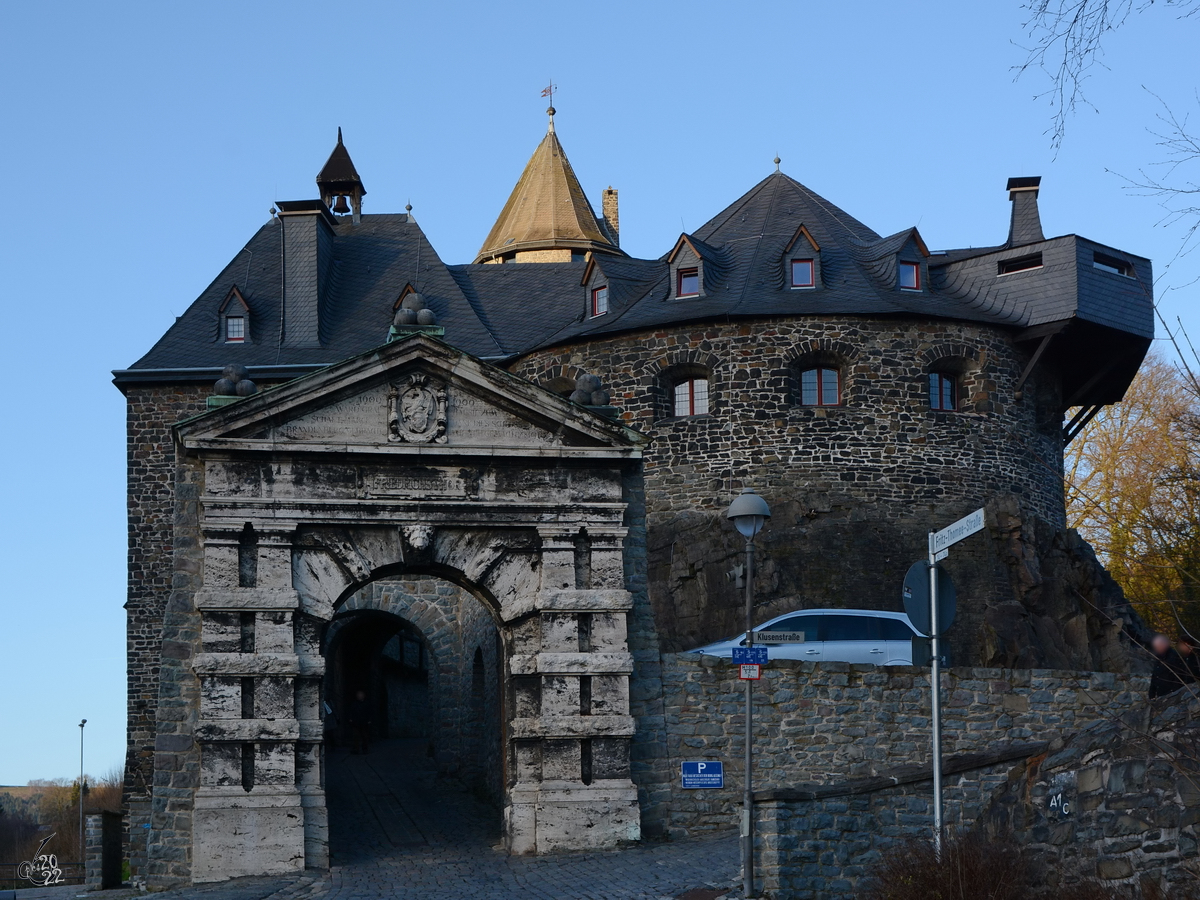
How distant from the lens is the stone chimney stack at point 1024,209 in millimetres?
35875

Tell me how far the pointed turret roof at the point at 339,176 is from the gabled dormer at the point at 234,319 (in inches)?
386

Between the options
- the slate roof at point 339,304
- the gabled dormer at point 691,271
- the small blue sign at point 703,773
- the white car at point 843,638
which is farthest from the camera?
the slate roof at point 339,304

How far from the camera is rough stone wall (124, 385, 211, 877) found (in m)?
32.2

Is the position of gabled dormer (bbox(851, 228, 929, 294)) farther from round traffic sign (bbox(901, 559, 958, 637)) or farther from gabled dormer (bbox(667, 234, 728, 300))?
round traffic sign (bbox(901, 559, 958, 637))

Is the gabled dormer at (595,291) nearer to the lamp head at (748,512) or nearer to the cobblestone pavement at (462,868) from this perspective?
the cobblestone pavement at (462,868)

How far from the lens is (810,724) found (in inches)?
816

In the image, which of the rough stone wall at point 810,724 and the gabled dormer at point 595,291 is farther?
the gabled dormer at point 595,291

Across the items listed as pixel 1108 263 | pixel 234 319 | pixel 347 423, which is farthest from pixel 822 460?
pixel 347 423

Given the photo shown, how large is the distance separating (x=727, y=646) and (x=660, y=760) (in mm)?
3823

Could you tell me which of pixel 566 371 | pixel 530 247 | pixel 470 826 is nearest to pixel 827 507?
pixel 566 371

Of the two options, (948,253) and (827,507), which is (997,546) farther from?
(948,253)

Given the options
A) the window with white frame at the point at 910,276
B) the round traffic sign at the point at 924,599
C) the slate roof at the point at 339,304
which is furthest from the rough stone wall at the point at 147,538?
the round traffic sign at the point at 924,599

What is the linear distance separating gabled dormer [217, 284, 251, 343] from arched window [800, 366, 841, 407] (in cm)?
1133

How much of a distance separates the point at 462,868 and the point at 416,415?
5.26m
